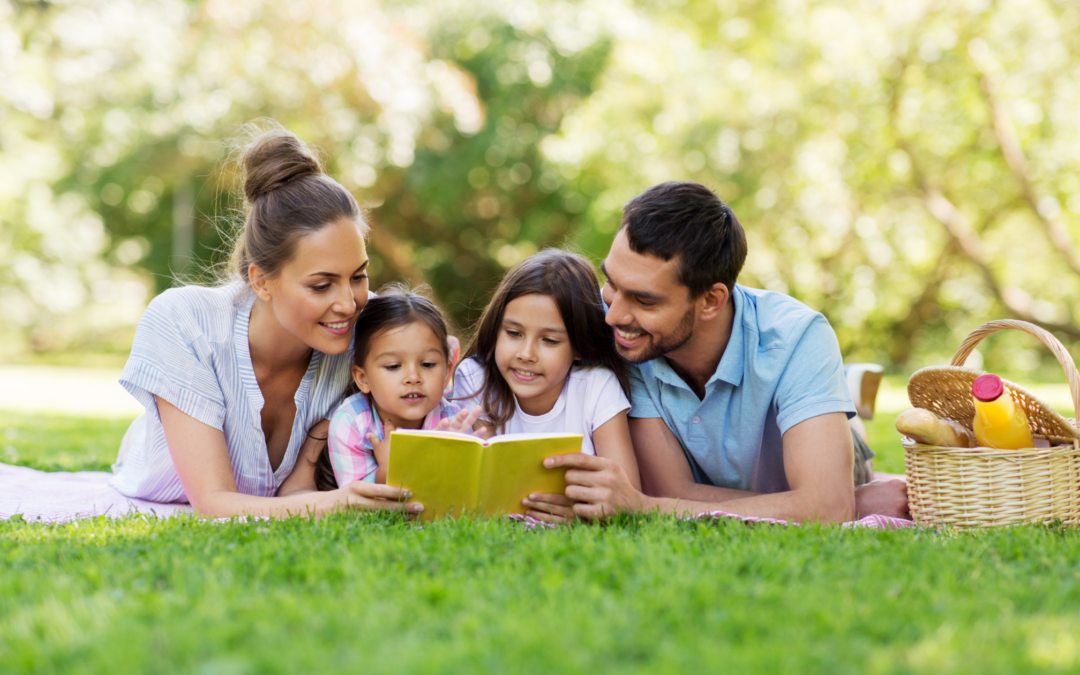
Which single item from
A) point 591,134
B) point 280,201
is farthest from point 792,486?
point 591,134

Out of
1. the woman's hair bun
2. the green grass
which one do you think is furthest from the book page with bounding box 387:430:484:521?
the green grass

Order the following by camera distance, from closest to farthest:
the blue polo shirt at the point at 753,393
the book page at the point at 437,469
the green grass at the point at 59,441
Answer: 1. the book page at the point at 437,469
2. the blue polo shirt at the point at 753,393
3. the green grass at the point at 59,441

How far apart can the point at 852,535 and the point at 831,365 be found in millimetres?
805

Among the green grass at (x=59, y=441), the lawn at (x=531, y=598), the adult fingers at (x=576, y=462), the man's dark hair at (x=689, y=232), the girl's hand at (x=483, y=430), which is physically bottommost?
the green grass at (x=59, y=441)

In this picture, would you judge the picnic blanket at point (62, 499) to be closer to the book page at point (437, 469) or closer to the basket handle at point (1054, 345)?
the book page at point (437, 469)

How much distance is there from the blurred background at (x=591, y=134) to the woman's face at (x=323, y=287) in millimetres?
9442

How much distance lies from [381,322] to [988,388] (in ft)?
8.46

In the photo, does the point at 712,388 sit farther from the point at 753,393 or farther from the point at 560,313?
the point at 560,313

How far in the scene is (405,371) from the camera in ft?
12.9

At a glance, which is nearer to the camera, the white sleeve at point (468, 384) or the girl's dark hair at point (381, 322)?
the girl's dark hair at point (381, 322)

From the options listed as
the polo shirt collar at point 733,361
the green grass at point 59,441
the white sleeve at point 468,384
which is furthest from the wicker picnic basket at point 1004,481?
the green grass at point 59,441

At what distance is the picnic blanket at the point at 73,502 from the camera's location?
3588 millimetres

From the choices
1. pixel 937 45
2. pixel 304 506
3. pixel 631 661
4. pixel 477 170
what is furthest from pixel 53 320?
pixel 631 661

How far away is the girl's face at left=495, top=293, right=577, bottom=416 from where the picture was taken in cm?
389
